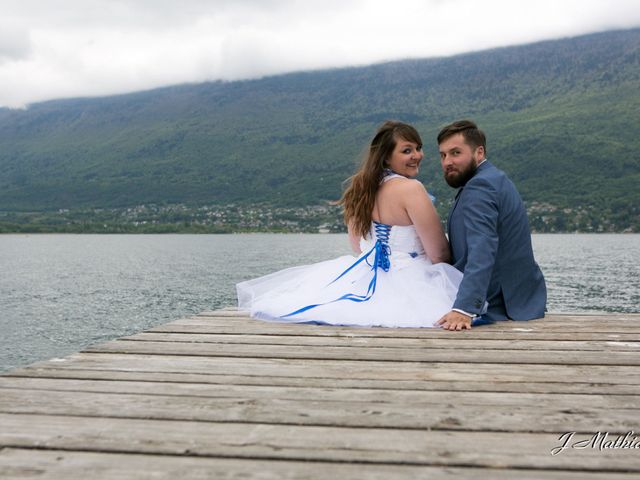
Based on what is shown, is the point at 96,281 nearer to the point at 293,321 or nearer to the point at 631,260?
the point at 293,321

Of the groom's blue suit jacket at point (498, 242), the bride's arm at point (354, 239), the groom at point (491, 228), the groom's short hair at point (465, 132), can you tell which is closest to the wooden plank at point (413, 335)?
the groom at point (491, 228)

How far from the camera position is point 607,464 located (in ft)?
6.16

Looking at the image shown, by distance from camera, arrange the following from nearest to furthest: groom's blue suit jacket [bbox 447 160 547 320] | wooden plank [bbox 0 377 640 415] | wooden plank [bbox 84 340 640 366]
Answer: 1. wooden plank [bbox 0 377 640 415]
2. wooden plank [bbox 84 340 640 366]
3. groom's blue suit jacket [bbox 447 160 547 320]

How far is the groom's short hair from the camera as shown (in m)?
4.79

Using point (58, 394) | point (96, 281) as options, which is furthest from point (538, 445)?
point (96, 281)

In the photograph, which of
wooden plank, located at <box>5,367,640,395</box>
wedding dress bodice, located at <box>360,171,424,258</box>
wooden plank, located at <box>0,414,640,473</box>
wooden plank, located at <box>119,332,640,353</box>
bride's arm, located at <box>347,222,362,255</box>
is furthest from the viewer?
bride's arm, located at <box>347,222,362,255</box>

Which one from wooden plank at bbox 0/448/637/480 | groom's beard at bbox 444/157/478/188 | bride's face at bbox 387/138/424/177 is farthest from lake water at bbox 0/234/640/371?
wooden plank at bbox 0/448/637/480

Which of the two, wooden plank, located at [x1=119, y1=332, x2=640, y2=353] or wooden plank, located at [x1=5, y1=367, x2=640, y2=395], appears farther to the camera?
wooden plank, located at [x1=119, y1=332, x2=640, y2=353]

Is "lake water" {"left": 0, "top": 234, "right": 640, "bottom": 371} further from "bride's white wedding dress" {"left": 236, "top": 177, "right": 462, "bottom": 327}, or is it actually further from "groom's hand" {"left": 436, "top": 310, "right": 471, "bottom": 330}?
"groom's hand" {"left": 436, "top": 310, "right": 471, "bottom": 330}

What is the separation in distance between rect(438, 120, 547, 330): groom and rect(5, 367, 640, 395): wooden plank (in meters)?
1.72

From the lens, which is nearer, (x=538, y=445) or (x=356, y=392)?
(x=538, y=445)

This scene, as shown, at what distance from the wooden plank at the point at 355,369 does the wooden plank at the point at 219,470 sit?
1043 millimetres

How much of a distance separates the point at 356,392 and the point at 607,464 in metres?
1.08
